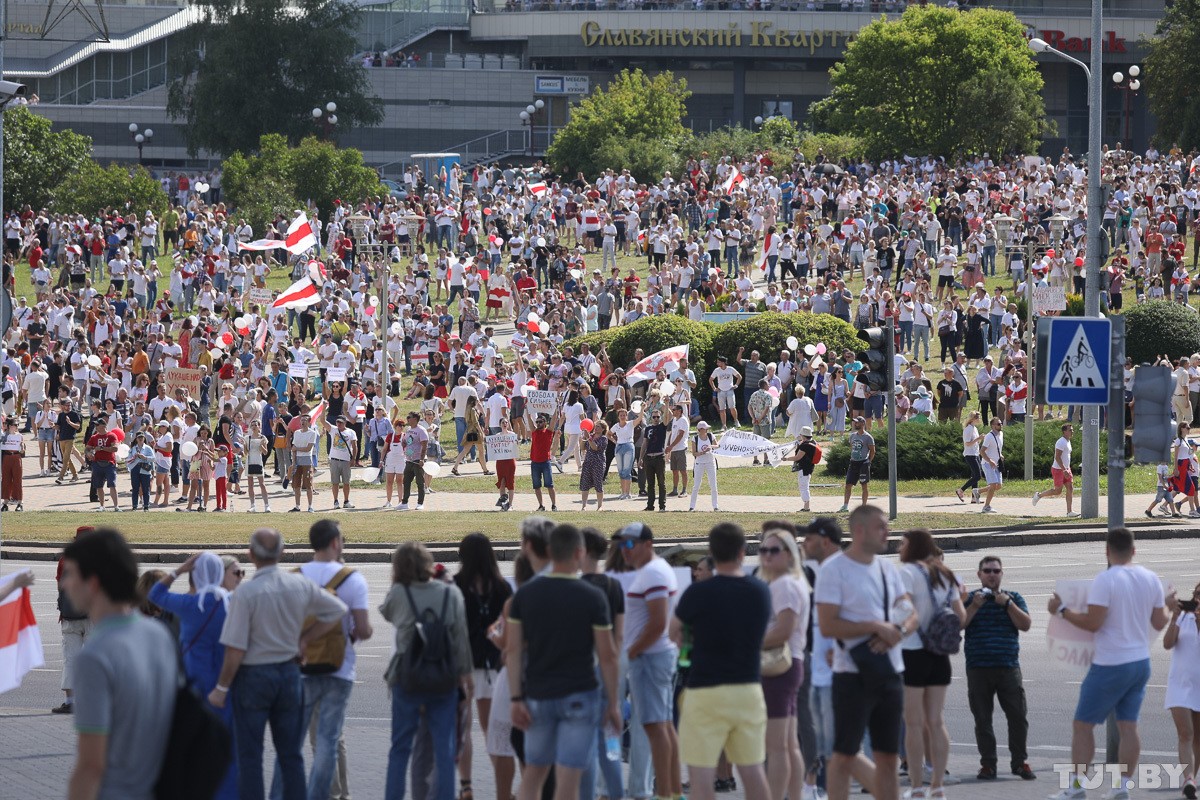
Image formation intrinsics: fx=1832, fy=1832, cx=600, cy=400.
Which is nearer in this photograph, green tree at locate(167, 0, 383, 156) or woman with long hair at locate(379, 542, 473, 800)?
woman with long hair at locate(379, 542, 473, 800)

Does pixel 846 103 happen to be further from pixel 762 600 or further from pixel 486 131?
pixel 762 600

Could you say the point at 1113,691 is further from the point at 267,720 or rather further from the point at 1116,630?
the point at 267,720

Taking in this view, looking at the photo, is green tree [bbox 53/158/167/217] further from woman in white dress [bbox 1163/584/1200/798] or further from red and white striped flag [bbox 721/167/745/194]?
woman in white dress [bbox 1163/584/1200/798]

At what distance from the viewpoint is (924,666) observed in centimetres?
1080

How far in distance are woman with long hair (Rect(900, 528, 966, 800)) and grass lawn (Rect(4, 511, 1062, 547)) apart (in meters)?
12.6

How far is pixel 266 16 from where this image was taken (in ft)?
270

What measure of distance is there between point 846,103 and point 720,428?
140 ft

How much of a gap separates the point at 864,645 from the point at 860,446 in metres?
17.7

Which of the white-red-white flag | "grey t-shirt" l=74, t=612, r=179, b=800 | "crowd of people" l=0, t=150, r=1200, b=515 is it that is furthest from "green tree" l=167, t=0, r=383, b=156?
"grey t-shirt" l=74, t=612, r=179, b=800

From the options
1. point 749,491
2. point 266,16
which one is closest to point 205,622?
point 749,491

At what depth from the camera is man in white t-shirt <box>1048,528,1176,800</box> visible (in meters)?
10.6

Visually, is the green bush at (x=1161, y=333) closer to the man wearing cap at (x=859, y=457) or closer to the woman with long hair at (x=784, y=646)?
the man wearing cap at (x=859, y=457)

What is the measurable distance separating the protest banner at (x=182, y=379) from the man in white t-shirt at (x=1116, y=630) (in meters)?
27.4

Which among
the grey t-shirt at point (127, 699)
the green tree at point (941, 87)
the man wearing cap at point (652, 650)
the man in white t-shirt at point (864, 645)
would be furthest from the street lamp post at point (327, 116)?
the grey t-shirt at point (127, 699)
